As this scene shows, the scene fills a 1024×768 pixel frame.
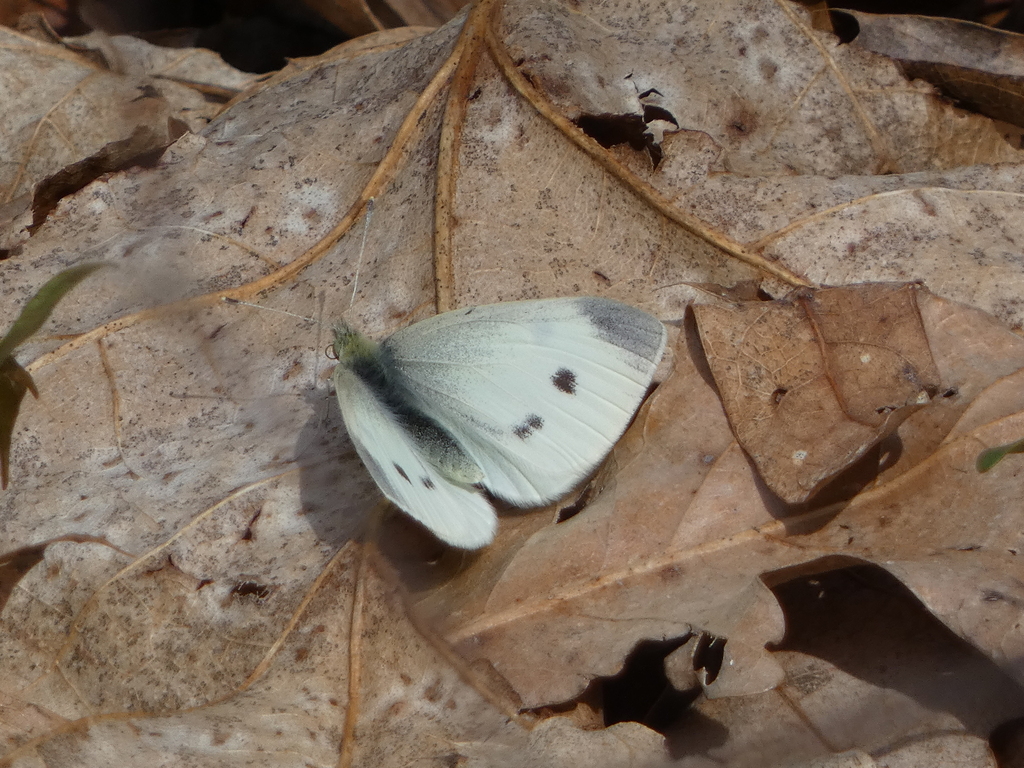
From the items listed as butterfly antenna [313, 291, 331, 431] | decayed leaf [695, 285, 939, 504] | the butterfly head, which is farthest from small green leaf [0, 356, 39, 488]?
decayed leaf [695, 285, 939, 504]

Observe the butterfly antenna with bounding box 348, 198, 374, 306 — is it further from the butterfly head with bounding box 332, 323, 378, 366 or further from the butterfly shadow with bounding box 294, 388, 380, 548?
the butterfly shadow with bounding box 294, 388, 380, 548

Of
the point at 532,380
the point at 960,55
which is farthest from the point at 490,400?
the point at 960,55

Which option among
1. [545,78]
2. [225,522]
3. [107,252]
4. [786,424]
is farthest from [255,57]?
[786,424]

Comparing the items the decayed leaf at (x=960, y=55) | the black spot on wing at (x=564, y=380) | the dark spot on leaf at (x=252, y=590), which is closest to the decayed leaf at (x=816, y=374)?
the black spot on wing at (x=564, y=380)

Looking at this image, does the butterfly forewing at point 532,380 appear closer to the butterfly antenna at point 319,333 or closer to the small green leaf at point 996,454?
the butterfly antenna at point 319,333

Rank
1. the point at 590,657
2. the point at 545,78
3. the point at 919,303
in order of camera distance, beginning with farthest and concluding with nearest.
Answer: the point at 545,78, the point at 919,303, the point at 590,657

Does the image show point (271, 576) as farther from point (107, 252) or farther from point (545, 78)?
point (545, 78)

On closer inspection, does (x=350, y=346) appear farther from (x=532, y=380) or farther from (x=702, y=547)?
(x=702, y=547)
